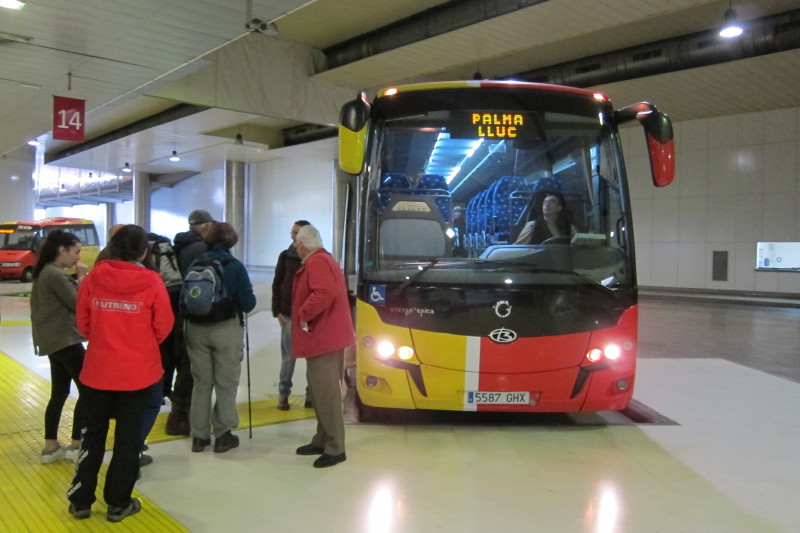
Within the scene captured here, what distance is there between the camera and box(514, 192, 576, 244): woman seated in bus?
498 centimetres

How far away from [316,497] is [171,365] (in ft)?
5.73

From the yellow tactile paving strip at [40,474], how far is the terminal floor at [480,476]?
0.05ft

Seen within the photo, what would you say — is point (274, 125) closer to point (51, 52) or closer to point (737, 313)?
point (51, 52)

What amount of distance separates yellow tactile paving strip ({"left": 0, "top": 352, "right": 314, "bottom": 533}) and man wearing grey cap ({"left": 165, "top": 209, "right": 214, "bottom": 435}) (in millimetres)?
152

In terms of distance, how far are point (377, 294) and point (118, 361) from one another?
206 cm

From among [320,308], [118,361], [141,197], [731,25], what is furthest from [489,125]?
[141,197]

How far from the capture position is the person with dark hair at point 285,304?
5465 mm

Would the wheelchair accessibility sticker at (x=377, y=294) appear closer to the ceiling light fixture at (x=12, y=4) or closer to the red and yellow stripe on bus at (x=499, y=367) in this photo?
the red and yellow stripe on bus at (x=499, y=367)

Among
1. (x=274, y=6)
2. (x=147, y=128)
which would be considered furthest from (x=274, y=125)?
(x=274, y=6)

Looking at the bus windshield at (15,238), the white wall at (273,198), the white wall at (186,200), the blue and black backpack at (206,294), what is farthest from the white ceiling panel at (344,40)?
the white wall at (186,200)

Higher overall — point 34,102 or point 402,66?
point 402,66

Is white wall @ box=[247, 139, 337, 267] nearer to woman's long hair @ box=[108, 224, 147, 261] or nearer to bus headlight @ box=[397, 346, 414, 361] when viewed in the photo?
bus headlight @ box=[397, 346, 414, 361]

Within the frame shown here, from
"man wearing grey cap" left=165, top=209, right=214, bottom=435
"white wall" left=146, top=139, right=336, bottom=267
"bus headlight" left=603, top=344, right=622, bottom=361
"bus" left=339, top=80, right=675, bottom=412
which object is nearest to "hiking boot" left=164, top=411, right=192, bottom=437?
"man wearing grey cap" left=165, top=209, right=214, bottom=435

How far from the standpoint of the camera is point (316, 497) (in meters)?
3.72
